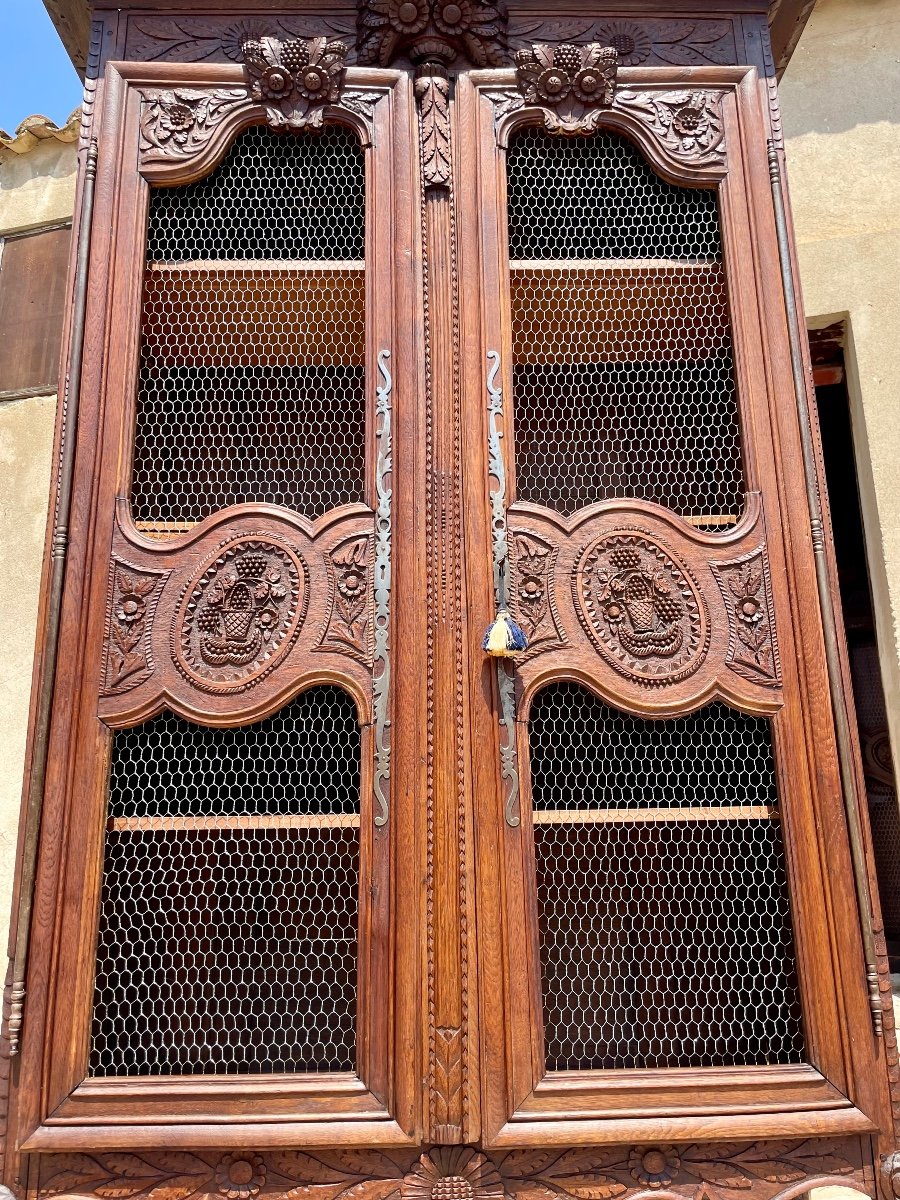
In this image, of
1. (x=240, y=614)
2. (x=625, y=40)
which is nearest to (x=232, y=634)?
(x=240, y=614)

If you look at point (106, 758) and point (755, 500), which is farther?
point (755, 500)

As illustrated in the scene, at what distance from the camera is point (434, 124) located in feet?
4.73

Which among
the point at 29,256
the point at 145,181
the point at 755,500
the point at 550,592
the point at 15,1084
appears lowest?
the point at 15,1084

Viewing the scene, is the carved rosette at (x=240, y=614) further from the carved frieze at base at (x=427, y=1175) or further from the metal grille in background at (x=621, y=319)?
the carved frieze at base at (x=427, y=1175)

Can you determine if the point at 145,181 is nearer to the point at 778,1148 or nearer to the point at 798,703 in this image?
the point at 798,703

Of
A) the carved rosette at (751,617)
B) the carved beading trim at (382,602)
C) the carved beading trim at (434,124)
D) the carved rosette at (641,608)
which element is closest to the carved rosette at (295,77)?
the carved beading trim at (434,124)

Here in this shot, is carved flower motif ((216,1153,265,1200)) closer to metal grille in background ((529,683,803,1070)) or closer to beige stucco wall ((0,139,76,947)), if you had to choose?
metal grille in background ((529,683,803,1070))

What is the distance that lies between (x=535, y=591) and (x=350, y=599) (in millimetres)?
264

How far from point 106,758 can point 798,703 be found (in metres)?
0.97

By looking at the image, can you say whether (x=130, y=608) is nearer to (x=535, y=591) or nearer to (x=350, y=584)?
(x=350, y=584)

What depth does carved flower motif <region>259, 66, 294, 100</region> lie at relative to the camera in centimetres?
144

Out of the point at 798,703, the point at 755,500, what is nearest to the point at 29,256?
the point at 755,500

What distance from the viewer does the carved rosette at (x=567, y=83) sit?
4.75ft

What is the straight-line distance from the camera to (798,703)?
4.25 ft
